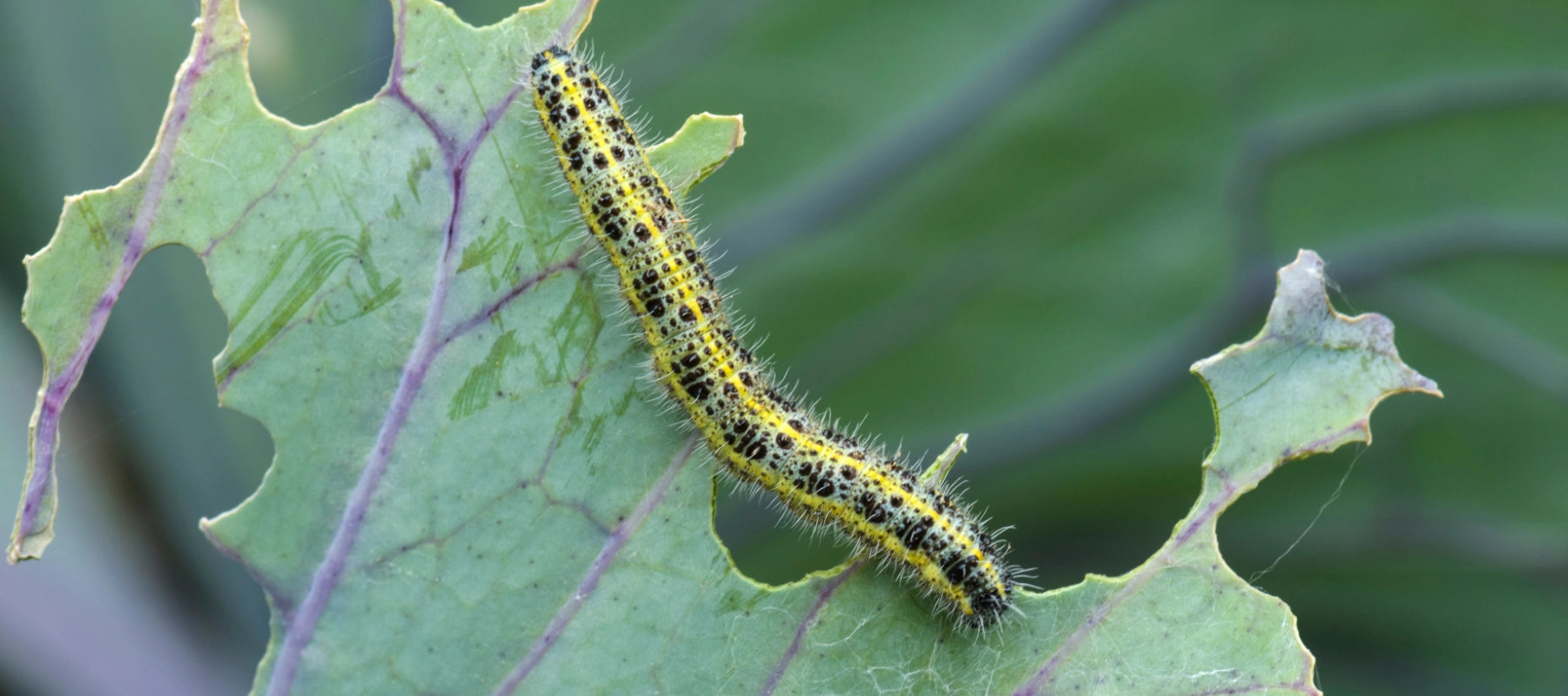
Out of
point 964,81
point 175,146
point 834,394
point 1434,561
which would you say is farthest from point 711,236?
point 1434,561

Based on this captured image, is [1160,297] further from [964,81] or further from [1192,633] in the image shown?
[1192,633]

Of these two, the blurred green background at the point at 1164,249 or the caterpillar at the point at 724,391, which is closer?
the caterpillar at the point at 724,391

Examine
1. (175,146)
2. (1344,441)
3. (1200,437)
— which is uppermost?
(175,146)

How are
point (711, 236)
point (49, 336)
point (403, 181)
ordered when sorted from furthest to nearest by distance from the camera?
1. point (711, 236)
2. point (403, 181)
3. point (49, 336)

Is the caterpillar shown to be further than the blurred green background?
No
